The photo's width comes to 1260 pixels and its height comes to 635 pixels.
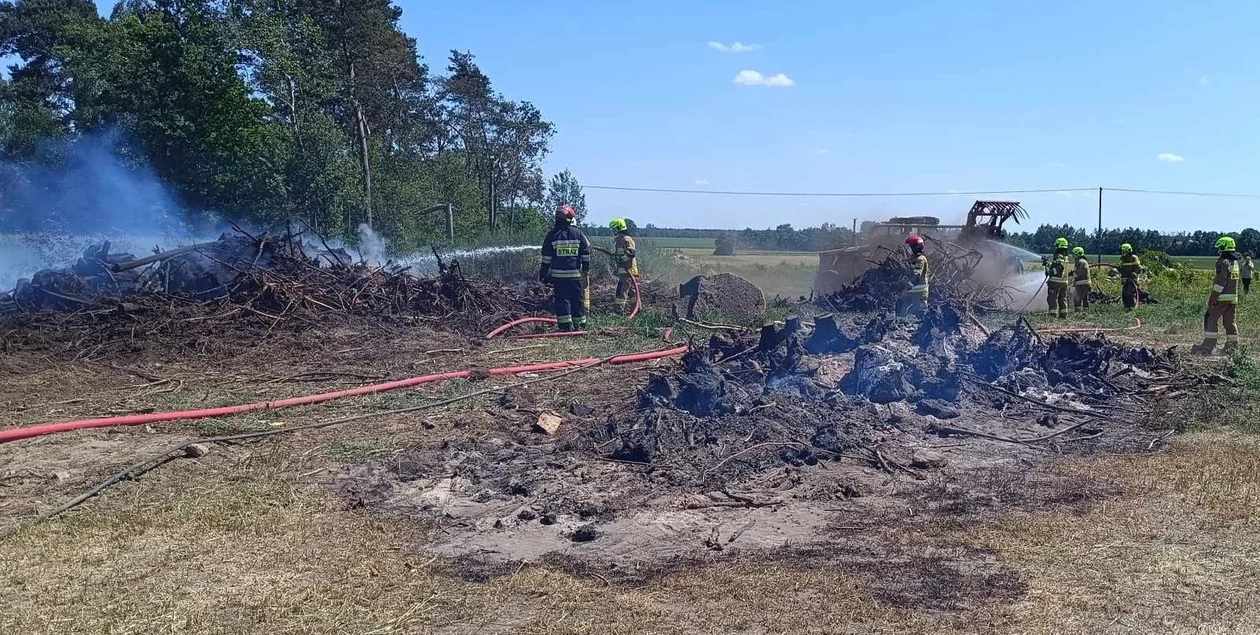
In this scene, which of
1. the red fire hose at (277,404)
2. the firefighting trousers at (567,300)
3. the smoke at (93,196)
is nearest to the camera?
the red fire hose at (277,404)

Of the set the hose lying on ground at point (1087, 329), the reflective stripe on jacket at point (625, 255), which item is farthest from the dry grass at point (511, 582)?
the reflective stripe on jacket at point (625, 255)

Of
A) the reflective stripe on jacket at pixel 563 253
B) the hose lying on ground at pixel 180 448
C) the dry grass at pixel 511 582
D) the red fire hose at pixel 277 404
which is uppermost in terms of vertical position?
the reflective stripe on jacket at pixel 563 253

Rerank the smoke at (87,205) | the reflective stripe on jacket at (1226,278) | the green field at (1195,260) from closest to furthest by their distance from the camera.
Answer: the reflective stripe on jacket at (1226,278)
the smoke at (87,205)
the green field at (1195,260)

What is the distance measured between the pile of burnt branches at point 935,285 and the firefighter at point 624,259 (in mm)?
4049

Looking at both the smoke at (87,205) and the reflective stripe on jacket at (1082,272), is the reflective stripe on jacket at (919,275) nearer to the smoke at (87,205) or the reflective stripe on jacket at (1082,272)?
the reflective stripe on jacket at (1082,272)

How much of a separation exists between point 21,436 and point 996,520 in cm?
741

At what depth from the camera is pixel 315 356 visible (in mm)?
11344

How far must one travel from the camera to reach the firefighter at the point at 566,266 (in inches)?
513

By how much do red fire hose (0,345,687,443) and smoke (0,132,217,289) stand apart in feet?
50.7

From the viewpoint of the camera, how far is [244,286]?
43.3 ft

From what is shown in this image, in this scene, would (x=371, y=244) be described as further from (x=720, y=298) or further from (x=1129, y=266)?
(x=1129, y=266)

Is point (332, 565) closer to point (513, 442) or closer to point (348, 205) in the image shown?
point (513, 442)

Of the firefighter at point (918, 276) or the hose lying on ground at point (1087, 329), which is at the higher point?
the firefighter at point (918, 276)

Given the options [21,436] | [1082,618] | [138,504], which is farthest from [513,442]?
[1082,618]
